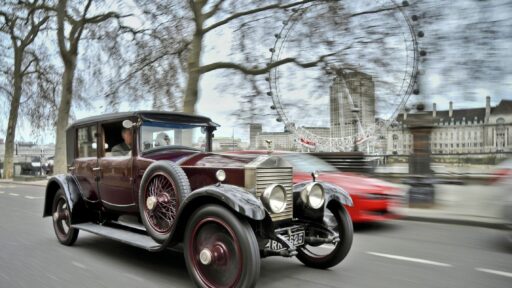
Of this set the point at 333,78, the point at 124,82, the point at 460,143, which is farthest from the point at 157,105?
the point at 460,143

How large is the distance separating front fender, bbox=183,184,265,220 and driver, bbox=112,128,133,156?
1736 millimetres

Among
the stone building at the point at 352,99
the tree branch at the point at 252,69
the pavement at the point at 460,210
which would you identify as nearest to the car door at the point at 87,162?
the pavement at the point at 460,210

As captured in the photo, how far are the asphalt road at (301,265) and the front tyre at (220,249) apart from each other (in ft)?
1.44

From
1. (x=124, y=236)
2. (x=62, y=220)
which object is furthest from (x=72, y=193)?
(x=124, y=236)

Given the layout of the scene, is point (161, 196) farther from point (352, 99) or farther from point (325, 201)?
point (352, 99)

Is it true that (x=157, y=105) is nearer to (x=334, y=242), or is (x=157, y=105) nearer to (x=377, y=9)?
(x=377, y=9)

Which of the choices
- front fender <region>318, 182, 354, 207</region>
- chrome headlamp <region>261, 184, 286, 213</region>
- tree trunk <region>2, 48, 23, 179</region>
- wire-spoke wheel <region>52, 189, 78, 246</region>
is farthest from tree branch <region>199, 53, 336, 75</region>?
tree trunk <region>2, 48, 23, 179</region>

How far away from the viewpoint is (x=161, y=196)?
4742 mm

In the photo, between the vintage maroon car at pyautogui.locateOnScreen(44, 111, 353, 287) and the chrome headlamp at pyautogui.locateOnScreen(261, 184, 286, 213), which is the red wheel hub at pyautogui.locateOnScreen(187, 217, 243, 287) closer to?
the vintage maroon car at pyautogui.locateOnScreen(44, 111, 353, 287)

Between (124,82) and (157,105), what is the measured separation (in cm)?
157

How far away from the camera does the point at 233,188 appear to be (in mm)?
4004

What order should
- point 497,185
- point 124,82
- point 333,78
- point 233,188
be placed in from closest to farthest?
point 233,188
point 497,185
point 333,78
point 124,82

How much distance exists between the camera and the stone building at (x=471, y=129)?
9.70m

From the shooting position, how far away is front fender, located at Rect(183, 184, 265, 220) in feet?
12.2
